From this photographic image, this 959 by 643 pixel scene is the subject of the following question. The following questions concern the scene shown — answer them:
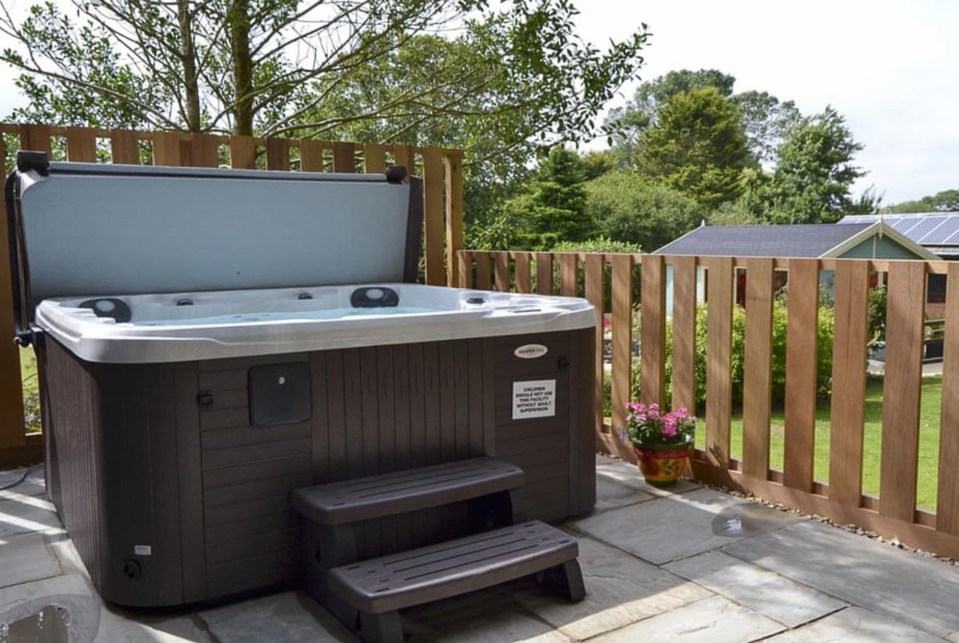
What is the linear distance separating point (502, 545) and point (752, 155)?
39.1 metres

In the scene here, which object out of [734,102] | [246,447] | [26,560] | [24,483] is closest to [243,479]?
[246,447]

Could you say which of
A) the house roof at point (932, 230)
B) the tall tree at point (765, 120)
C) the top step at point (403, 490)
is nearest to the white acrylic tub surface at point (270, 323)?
the top step at point (403, 490)

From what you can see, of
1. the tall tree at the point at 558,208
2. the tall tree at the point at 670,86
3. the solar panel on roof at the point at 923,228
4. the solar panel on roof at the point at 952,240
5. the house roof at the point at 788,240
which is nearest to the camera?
the house roof at the point at 788,240

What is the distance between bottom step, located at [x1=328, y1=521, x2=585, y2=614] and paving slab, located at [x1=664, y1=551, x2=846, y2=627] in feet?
1.36

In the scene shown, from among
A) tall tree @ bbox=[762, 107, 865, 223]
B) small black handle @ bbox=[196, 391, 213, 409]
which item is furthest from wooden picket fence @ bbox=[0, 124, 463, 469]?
tall tree @ bbox=[762, 107, 865, 223]

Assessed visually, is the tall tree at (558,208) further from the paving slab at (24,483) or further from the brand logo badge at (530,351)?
the brand logo badge at (530,351)

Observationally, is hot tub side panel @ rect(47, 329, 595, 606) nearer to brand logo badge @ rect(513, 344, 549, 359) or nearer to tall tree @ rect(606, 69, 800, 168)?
brand logo badge @ rect(513, 344, 549, 359)

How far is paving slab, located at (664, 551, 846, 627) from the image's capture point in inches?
84.9

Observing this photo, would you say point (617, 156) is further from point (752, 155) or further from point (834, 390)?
point (834, 390)

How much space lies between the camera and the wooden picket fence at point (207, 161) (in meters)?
3.69

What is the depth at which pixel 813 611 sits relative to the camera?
2.15 m

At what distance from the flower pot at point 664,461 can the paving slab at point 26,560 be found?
223 cm

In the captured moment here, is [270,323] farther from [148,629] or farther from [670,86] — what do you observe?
[670,86]

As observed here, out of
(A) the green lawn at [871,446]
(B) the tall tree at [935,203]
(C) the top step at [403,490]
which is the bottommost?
(A) the green lawn at [871,446]
